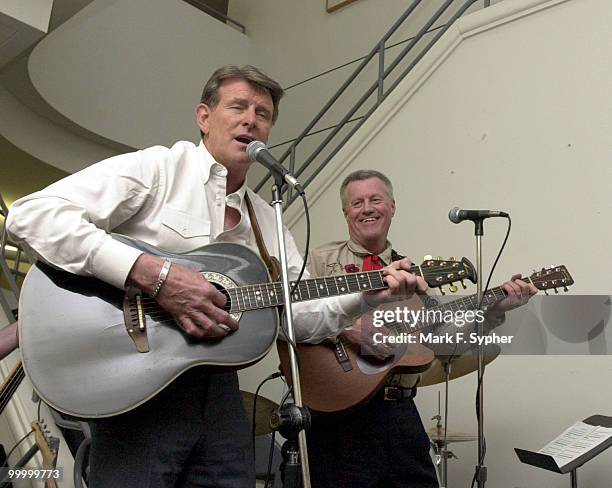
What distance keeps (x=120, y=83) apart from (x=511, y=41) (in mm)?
4048

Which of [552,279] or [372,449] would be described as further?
[552,279]

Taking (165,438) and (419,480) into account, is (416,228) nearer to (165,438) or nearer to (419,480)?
(419,480)

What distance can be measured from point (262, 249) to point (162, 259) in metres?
0.42

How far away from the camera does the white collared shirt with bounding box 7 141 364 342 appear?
153 centimetres

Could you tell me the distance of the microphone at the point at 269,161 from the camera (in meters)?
1.65

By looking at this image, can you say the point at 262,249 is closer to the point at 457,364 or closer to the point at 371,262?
the point at 371,262

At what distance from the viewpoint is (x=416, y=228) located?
11.9 feet

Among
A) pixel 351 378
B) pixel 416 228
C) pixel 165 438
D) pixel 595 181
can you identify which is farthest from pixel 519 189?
pixel 165 438

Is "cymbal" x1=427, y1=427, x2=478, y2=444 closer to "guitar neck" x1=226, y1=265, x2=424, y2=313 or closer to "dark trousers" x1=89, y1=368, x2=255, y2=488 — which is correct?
"guitar neck" x1=226, y1=265, x2=424, y2=313

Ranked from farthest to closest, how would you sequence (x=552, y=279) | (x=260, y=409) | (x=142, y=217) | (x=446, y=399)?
(x=260, y=409) < (x=446, y=399) < (x=552, y=279) < (x=142, y=217)

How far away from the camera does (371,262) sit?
8.60 feet

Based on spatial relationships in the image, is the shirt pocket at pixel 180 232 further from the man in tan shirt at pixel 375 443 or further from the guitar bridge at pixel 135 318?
the man in tan shirt at pixel 375 443

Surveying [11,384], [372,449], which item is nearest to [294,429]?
[372,449]

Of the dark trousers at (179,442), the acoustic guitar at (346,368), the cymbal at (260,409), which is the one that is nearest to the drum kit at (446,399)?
the cymbal at (260,409)
